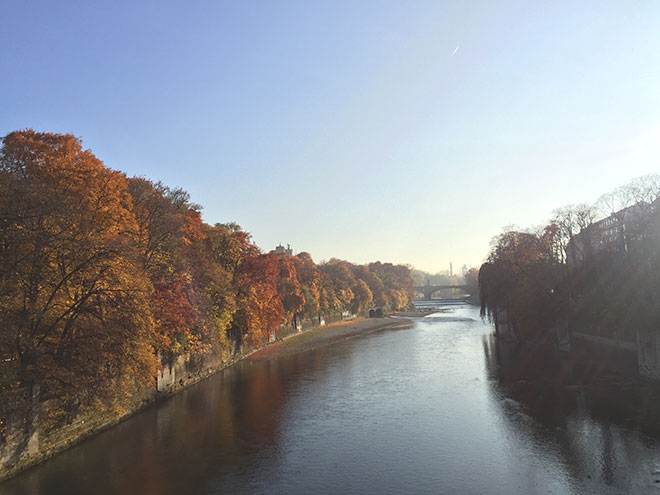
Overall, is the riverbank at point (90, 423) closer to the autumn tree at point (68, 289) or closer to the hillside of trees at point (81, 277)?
the hillside of trees at point (81, 277)

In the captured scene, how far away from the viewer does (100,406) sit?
22297 mm

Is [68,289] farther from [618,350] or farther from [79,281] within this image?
[618,350]

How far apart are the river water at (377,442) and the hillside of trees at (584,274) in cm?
632

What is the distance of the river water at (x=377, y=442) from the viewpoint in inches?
737

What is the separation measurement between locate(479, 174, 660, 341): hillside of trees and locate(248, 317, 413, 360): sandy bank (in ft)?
81.6

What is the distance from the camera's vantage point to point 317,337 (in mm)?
74250

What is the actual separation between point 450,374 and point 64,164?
32.4 metres

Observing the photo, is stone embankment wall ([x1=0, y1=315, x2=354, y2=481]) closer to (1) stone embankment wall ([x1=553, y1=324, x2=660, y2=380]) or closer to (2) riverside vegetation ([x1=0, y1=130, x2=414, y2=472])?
(2) riverside vegetation ([x1=0, y1=130, x2=414, y2=472])

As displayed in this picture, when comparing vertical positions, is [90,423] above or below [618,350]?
above

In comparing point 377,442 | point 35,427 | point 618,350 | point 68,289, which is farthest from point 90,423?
point 618,350

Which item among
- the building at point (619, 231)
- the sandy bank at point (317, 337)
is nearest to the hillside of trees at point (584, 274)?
the building at point (619, 231)

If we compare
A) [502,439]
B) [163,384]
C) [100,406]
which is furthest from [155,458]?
[502,439]

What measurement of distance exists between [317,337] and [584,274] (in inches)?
1703

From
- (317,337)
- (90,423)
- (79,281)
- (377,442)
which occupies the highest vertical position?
(79,281)
